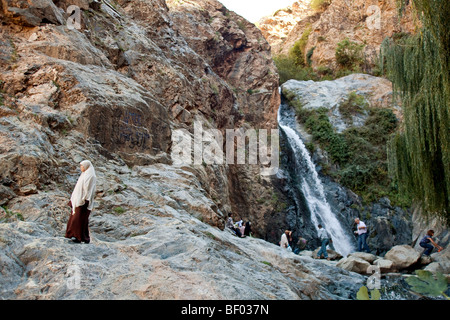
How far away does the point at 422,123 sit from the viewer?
901cm

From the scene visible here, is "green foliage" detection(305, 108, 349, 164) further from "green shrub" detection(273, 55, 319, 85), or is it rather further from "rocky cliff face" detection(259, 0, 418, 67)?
"rocky cliff face" detection(259, 0, 418, 67)

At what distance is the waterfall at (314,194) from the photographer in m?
18.6

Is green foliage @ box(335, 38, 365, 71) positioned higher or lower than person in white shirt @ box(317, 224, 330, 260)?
higher

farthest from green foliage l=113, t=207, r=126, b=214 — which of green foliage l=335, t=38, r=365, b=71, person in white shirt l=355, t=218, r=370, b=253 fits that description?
green foliage l=335, t=38, r=365, b=71

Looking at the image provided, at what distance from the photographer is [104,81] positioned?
10.4 m

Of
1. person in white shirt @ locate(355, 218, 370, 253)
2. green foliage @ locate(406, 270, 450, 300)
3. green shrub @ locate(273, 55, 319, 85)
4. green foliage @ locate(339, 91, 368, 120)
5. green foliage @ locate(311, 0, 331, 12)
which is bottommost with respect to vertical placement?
person in white shirt @ locate(355, 218, 370, 253)

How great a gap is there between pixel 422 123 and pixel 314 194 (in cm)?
1278

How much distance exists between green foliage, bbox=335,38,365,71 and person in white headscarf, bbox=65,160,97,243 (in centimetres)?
3234

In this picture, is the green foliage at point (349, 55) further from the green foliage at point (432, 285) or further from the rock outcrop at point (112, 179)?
the green foliage at point (432, 285)

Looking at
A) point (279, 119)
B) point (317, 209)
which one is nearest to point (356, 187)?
point (317, 209)

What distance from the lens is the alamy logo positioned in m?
12.6

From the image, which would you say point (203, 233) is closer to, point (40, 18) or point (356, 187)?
point (40, 18)

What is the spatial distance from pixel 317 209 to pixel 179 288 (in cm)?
1712

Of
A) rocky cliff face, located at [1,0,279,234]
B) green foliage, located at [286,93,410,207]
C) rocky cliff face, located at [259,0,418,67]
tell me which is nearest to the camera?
rocky cliff face, located at [1,0,279,234]
